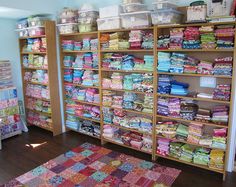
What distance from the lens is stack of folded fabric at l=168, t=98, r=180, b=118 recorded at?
304 centimetres

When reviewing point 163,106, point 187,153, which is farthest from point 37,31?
point 187,153

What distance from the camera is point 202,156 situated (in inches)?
114

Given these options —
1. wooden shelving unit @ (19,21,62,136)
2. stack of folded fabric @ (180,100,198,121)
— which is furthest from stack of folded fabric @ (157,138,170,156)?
wooden shelving unit @ (19,21,62,136)

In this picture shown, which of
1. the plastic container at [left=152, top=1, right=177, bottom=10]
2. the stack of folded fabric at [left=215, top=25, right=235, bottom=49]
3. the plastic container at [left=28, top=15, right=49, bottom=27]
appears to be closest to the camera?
the stack of folded fabric at [left=215, top=25, right=235, bottom=49]

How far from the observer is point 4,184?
278cm

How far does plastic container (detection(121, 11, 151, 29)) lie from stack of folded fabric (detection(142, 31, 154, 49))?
0.47ft

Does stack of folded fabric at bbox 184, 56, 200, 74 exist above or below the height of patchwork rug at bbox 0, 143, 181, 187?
above

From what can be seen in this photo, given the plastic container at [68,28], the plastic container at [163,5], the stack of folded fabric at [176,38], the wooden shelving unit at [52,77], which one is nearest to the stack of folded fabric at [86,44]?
the plastic container at [68,28]

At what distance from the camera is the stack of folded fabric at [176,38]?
2.84 meters

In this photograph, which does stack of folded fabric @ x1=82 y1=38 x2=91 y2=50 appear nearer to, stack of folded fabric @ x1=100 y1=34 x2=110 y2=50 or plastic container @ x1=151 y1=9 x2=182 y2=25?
stack of folded fabric @ x1=100 y1=34 x2=110 y2=50

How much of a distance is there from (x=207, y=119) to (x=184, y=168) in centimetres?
79

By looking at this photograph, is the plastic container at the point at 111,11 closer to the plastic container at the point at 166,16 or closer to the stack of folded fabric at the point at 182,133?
the plastic container at the point at 166,16

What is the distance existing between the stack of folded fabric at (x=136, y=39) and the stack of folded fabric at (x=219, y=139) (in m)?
1.55

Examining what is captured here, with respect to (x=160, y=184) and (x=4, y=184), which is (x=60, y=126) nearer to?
(x=4, y=184)
